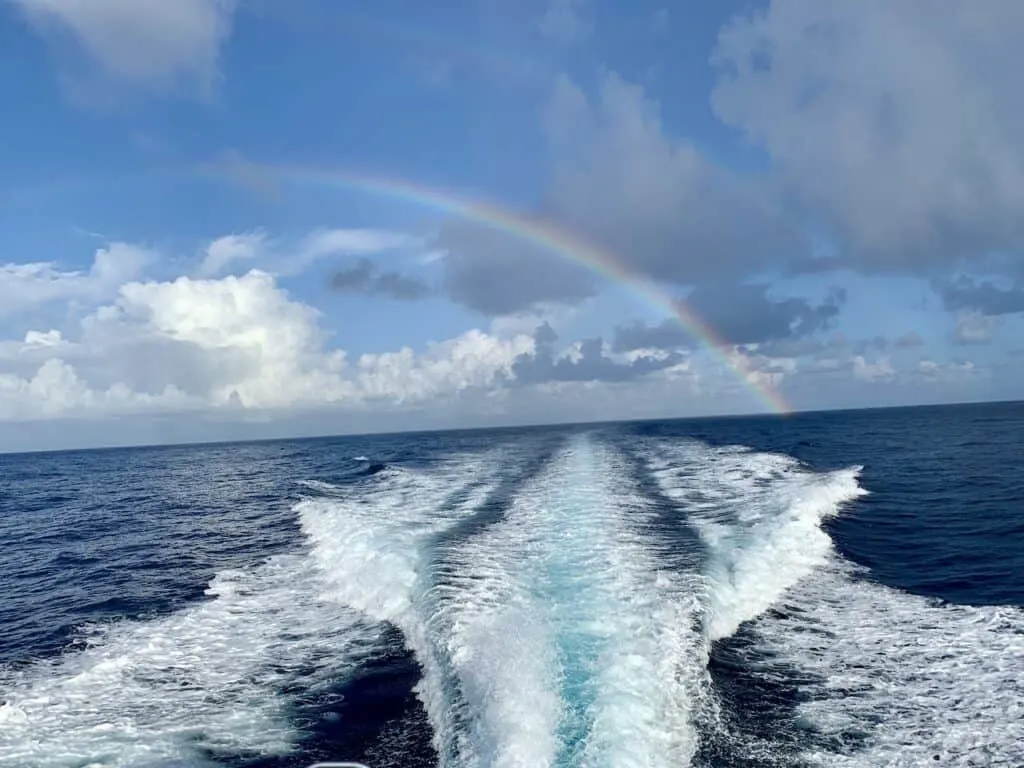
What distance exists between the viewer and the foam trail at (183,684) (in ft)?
35.2

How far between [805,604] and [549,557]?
666cm

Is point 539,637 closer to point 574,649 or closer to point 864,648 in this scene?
point 574,649

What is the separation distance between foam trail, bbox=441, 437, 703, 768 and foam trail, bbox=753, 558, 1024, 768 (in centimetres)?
206

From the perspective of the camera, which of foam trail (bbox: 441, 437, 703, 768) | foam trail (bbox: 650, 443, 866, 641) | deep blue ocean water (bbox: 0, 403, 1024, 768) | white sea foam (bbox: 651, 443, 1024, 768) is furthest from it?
foam trail (bbox: 650, 443, 866, 641)

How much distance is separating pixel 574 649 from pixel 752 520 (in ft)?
42.5

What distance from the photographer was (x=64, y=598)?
20641 millimetres

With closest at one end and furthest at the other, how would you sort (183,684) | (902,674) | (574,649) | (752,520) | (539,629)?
(902,674), (574,649), (183,684), (539,629), (752,520)

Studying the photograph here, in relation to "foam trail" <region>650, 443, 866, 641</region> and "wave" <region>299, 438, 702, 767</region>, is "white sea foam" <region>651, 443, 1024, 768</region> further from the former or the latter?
"wave" <region>299, 438, 702, 767</region>

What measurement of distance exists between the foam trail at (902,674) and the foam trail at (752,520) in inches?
30.4

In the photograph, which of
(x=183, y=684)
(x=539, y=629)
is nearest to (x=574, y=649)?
(x=539, y=629)

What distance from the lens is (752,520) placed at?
76.4 feet

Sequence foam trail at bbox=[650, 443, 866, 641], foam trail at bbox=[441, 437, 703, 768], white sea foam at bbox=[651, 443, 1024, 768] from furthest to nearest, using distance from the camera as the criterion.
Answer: foam trail at bbox=[650, 443, 866, 641]
white sea foam at bbox=[651, 443, 1024, 768]
foam trail at bbox=[441, 437, 703, 768]

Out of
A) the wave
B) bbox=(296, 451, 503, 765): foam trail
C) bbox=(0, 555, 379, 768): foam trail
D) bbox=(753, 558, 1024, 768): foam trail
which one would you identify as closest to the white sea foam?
bbox=(753, 558, 1024, 768): foam trail

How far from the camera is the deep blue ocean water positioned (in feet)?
33.3
